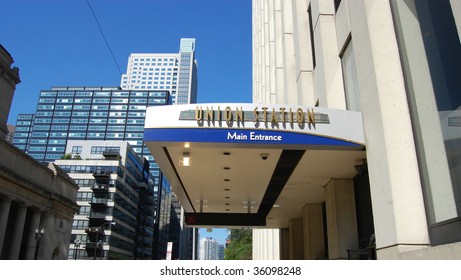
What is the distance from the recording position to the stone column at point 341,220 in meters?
13.0

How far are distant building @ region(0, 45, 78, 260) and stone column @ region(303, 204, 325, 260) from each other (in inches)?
1106

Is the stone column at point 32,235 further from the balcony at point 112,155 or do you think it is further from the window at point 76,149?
the window at point 76,149

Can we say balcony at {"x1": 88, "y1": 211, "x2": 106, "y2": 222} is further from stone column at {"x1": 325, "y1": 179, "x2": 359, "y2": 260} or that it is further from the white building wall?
stone column at {"x1": 325, "y1": 179, "x2": 359, "y2": 260}

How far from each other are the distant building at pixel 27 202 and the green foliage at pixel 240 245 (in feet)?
106

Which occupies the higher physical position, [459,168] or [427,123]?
[427,123]

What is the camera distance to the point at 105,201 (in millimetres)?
91750

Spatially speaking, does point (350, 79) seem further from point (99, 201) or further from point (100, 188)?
point (99, 201)

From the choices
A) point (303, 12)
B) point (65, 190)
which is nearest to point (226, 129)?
point (303, 12)

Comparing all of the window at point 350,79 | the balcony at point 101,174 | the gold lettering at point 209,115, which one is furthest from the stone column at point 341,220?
the balcony at point 101,174

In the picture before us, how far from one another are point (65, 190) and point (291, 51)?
3896 cm

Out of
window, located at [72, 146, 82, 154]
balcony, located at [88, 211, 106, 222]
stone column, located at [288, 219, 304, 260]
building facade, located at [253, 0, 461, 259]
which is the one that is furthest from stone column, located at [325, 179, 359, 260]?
window, located at [72, 146, 82, 154]

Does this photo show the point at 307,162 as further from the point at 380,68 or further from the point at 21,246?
the point at 21,246

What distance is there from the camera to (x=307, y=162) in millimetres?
12398

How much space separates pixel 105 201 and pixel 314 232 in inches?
3198
